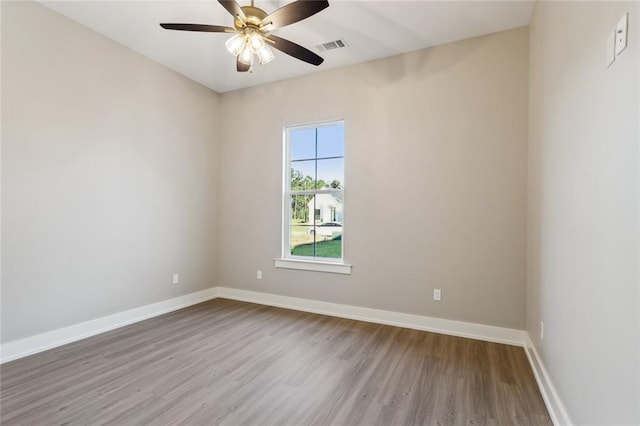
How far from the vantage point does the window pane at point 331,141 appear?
378 cm

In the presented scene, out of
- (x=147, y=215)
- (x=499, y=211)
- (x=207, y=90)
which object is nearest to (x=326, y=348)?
(x=499, y=211)

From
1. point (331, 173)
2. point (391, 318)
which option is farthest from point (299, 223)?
point (391, 318)

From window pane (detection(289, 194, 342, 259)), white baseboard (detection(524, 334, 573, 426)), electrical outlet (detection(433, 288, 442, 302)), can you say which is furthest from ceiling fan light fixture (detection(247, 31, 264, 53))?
white baseboard (detection(524, 334, 573, 426))

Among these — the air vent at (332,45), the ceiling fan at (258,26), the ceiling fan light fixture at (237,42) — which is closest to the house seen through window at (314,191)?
the air vent at (332,45)

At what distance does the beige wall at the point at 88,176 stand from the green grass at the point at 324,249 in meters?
1.44

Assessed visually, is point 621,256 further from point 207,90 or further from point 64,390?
point 207,90

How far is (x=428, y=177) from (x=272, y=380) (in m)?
2.42

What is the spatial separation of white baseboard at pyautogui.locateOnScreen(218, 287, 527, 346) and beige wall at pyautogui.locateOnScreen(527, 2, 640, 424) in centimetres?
69

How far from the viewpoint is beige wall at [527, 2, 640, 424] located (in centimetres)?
105

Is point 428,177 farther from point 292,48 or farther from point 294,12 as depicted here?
point 294,12

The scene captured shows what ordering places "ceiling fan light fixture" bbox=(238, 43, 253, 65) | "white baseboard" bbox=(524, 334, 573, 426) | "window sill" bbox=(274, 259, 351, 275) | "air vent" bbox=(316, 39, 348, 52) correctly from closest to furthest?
1. "white baseboard" bbox=(524, 334, 573, 426)
2. "ceiling fan light fixture" bbox=(238, 43, 253, 65)
3. "air vent" bbox=(316, 39, 348, 52)
4. "window sill" bbox=(274, 259, 351, 275)

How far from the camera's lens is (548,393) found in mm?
1917

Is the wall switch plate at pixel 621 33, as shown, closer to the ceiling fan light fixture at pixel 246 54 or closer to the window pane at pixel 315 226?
the ceiling fan light fixture at pixel 246 54

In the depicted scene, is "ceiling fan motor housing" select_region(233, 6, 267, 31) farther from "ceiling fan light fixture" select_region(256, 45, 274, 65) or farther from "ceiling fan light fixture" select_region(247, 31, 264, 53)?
"ceiling fan light fixture" select_region(256, 45, 274, 65)
